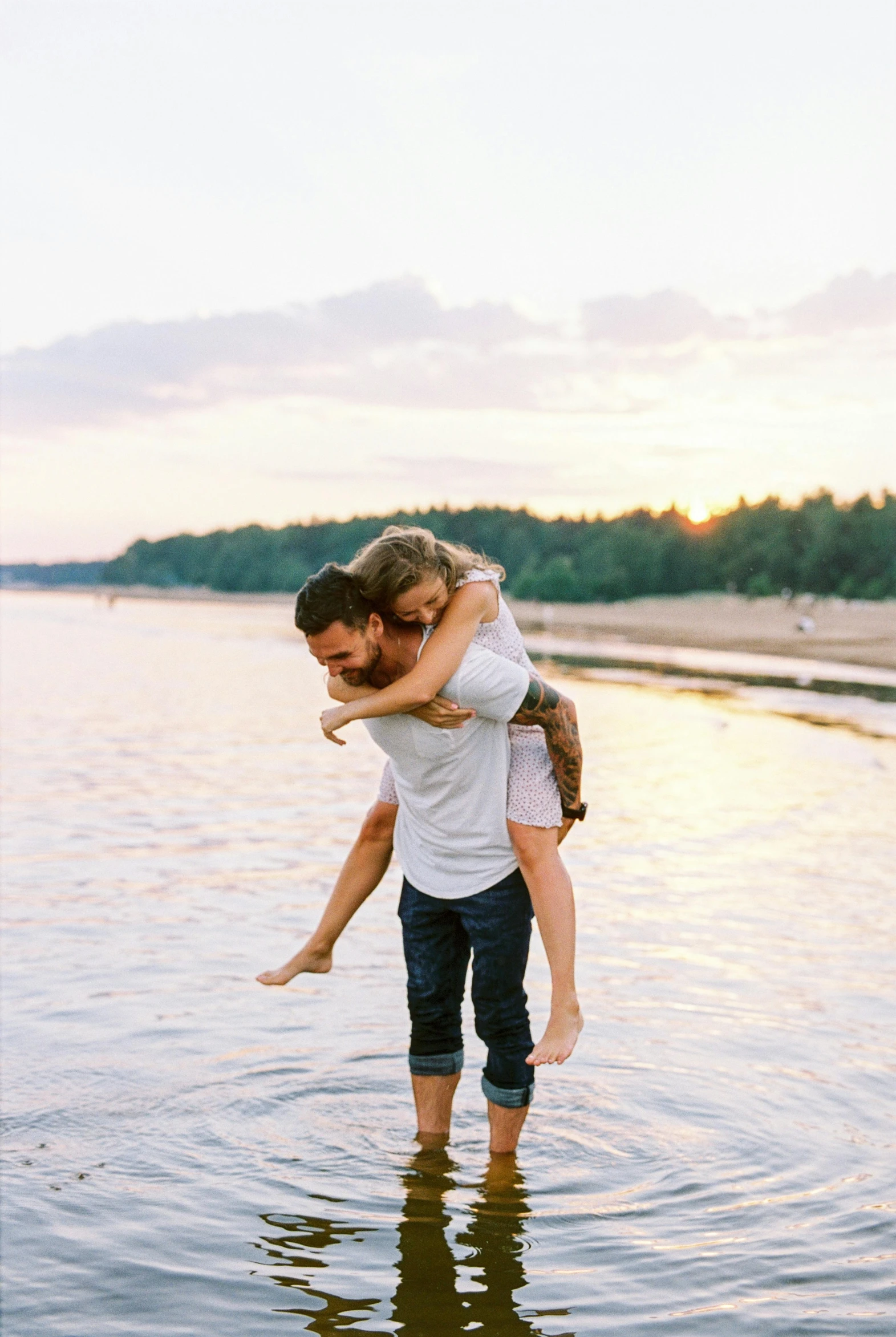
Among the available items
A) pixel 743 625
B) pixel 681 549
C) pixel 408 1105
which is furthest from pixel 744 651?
pixel 681 549

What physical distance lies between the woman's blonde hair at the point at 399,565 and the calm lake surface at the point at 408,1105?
6.27 feet

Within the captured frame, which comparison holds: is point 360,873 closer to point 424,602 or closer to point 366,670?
point 366,670

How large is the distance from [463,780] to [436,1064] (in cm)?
105

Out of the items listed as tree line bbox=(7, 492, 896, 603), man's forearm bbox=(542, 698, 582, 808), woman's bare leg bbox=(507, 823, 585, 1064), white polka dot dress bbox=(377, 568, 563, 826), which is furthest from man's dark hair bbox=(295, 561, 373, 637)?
tree line bbox=(7, 492, 896, 603)

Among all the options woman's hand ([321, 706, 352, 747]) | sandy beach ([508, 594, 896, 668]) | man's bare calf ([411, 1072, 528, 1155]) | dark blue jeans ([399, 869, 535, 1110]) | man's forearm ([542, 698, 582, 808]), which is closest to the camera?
woman's hand ([321, 706, 352, 747])

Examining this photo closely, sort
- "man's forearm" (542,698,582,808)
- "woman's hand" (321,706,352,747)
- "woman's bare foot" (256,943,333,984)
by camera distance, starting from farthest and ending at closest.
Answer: "woman's bare foot" (256,943,333,984) → "man's forearm" (542,698,582,808) → "woman's hand" (321,706,352,747)

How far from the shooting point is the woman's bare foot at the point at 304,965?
4.46m

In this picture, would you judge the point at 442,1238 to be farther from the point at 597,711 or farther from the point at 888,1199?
the point at 597,711

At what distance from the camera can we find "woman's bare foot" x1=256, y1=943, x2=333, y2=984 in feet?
14.6

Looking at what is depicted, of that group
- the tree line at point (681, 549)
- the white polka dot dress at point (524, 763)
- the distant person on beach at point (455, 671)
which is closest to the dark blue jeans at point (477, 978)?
the distant person on beach at point (455, 671)

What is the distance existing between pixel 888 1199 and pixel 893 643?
4008 centimetres

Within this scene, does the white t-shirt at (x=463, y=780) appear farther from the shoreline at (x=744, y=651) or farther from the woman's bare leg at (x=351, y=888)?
the shoreline at (x=744, y=651)

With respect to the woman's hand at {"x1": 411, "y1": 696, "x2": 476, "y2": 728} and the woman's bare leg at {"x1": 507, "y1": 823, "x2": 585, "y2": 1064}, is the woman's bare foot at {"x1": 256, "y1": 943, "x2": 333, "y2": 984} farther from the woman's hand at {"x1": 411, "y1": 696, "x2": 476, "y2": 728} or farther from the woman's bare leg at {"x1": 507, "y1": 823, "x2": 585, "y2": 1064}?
the woman's hand at {"x1": 411, "y1": 696, "x2": 476, "y2": 728}

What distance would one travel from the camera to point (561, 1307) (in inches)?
140
